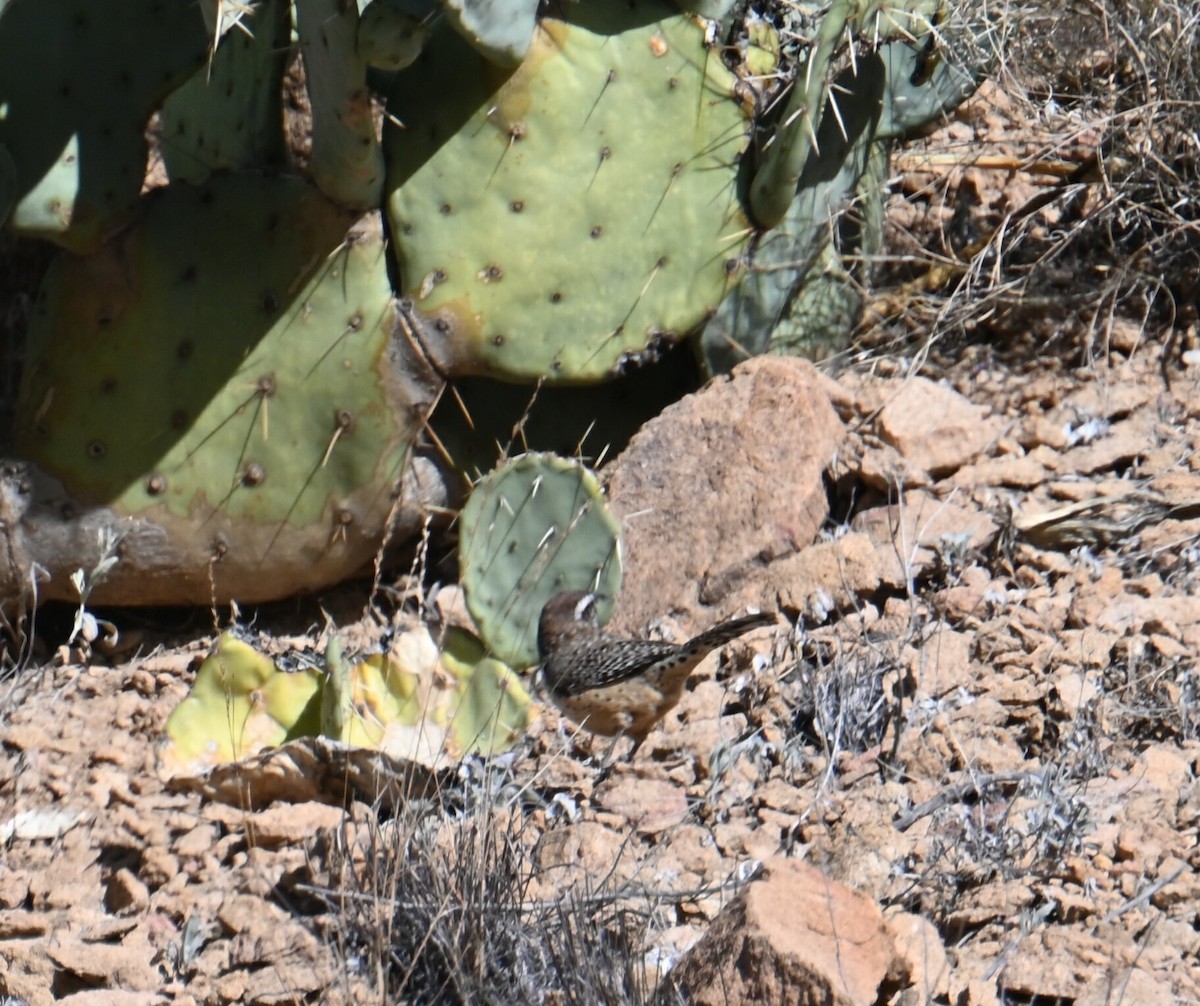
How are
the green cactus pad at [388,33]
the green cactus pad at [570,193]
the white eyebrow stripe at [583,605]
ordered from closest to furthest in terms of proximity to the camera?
1. the green cactus pad at [388,33]
2. the white eyebrow stripe at [583,605]
3. the green cactus pad at [570,193]

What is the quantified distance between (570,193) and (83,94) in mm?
1112

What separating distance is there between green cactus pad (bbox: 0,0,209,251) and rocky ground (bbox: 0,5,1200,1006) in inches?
41.0

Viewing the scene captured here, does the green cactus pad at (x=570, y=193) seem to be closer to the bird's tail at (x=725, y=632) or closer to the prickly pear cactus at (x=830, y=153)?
the prickly pear cactus at (x=830, y=153)

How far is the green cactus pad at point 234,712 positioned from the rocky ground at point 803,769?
11cm

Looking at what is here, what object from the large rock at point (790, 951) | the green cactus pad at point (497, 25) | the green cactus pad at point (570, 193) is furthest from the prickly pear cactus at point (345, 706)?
the green cactus pad at point (497, 25)

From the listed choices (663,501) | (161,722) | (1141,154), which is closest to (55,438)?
(161,722)

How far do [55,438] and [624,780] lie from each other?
1.60m

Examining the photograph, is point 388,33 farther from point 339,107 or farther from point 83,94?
point 83,94

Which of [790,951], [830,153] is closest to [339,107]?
[830,153]

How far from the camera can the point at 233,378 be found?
380 centimetres

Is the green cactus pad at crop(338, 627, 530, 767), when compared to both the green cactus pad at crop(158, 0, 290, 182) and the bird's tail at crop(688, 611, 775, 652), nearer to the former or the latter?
the bird's tail at crop(688, 611, 775, 652)

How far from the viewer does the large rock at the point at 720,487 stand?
3844 mm

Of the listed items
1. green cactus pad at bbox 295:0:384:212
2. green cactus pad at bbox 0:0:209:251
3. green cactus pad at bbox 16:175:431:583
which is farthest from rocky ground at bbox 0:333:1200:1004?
green cactus pad at bbox 0:0:209:251

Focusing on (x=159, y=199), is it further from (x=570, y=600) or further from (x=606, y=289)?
(x=570, y=600)
